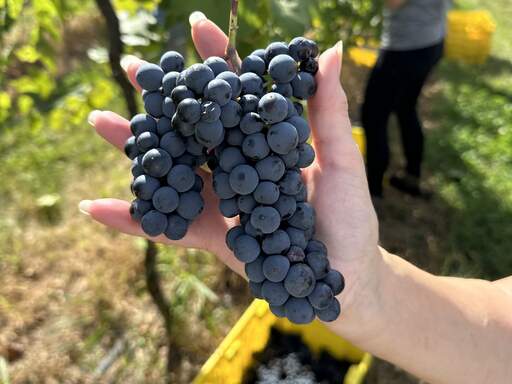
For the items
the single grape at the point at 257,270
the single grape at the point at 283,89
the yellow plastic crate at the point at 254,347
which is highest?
the single grape at the point at 283,89

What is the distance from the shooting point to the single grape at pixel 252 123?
0.98 meters

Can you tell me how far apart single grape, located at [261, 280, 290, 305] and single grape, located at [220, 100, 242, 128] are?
1.05ft

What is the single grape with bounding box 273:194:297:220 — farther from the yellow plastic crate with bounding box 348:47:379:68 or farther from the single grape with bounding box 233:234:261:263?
the yellow plastic crate with bounding box 348:47:379:68

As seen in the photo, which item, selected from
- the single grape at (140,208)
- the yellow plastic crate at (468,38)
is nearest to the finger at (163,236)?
the single grape at (140,208)

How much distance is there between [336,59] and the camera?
3.81ft

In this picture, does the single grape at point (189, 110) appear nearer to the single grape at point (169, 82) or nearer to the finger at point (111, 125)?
the single grape at point (169, 82)

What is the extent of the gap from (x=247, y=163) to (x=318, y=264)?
0.80ft

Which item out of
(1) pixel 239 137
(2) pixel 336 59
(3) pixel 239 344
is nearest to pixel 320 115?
(2) pixel 336 59

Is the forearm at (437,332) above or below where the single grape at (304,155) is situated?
below

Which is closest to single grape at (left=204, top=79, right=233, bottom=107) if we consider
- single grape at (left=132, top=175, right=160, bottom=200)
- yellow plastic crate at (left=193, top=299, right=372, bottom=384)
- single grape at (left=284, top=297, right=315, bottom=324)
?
single grape at (left=132, top=175, right=160, bottom=200)

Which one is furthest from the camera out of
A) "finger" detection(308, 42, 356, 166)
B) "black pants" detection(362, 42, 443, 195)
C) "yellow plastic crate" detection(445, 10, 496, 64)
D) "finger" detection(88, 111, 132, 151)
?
"yellow plastic crate" detection(445, 10, 496, 64)

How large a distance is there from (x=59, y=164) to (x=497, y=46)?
4746 mm

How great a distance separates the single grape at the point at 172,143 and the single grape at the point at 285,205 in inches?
8.8

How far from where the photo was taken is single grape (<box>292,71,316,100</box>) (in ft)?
3.64
